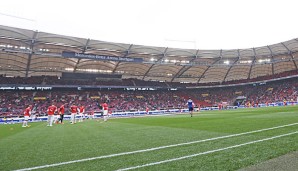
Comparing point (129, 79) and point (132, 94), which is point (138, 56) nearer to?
point (132, 94)

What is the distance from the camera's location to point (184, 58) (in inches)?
2111

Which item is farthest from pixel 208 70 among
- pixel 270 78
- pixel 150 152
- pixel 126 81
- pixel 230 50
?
pixel 150 152

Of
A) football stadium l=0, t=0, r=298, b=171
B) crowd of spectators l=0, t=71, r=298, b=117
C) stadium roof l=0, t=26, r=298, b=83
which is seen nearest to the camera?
football stadium l=0, t=0, r=298, b=171

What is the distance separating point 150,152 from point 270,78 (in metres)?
67.2

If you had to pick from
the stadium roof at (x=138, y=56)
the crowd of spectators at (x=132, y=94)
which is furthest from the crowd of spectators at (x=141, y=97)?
the stadium roof at (x=138, y=56)

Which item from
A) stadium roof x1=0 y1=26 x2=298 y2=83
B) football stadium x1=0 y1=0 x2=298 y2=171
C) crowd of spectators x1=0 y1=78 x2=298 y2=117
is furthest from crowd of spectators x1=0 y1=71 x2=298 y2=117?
stadium roof x1=0 y1=26 x2=298 y2=83

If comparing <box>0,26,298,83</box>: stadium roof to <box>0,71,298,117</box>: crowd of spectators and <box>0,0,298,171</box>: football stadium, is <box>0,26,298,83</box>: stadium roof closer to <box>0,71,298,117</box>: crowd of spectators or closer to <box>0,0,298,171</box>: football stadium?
<box>0,0,298,171</box>: football stadium

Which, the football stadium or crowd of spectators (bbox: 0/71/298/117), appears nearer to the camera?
the football stadium

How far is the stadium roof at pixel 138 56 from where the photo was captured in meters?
38.1

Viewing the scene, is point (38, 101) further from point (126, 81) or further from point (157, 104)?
point (157, 104)

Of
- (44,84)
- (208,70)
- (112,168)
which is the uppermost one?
(208,70)

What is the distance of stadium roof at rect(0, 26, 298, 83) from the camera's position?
1498 inches

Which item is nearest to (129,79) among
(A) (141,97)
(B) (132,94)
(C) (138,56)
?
(B) (132,94)

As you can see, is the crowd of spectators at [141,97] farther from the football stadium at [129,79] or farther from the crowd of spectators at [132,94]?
the football stadium at [129,79]
